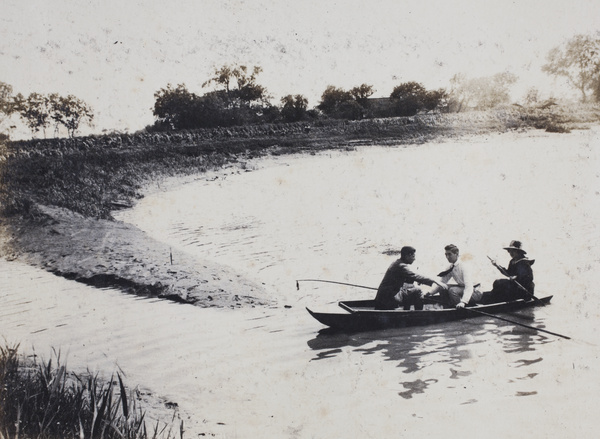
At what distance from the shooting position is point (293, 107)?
12.9 metres

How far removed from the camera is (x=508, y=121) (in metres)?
14.0

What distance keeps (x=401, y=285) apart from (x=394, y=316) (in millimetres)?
528

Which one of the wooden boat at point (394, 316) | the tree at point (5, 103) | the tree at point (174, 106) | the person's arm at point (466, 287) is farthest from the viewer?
the tree at point (174, 106)

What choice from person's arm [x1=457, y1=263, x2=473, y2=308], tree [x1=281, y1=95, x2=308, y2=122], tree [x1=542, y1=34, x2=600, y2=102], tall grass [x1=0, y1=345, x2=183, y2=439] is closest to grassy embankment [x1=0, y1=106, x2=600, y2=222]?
tree [x1=542, y1=34, x2=600, y2=102]

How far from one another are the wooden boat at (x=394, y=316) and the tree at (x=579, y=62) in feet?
15.0

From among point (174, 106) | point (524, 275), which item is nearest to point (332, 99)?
point (174, 106)

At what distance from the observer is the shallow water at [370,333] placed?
15.5 feet

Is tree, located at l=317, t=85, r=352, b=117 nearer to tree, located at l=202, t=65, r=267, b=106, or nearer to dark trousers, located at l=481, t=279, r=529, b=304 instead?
tree, located at l=202, t=65, r=267, b=106

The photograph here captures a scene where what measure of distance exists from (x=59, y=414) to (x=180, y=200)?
9459mm

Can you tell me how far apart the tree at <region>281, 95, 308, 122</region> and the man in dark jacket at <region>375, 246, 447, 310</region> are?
5068 mm

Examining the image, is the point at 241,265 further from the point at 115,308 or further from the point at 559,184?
the point at 559,184

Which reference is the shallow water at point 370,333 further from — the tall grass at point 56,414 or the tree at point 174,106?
the tree at point 174,106

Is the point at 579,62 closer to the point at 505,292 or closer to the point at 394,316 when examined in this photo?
the point at 505,292

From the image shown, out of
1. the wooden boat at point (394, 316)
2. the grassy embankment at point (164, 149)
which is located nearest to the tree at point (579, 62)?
the grassy embankment at point (164, 149)
